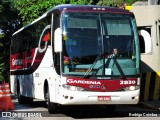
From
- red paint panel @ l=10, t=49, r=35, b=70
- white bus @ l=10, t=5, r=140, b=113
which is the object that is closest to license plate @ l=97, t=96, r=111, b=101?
white bus @ l=10, t=5, r=140, b=113

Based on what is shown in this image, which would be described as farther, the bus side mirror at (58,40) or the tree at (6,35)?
the tree at (6,35)

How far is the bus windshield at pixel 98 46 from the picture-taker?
1352 cm

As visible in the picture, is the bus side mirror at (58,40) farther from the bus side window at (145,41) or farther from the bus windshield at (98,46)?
the bus side window at (145,41)

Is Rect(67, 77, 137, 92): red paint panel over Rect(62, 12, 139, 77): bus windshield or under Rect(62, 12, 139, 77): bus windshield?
under

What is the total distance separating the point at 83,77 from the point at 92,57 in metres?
0.69

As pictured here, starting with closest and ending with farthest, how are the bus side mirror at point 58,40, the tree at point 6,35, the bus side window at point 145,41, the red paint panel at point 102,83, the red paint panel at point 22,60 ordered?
the red paint panel at point 102,83
the bus side mirror at point 58,40
the bus side window at point 145,41
the red paint panel at point 22,60
the tree at point 6,35

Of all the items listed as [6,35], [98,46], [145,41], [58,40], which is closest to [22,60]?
[58,40]

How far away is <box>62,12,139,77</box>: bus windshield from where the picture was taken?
13.5 metres

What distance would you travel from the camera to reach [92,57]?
13578 mm

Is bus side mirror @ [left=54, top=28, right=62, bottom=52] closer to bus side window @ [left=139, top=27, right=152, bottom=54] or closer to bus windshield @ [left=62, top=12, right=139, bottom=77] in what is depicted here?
bus windshield @ [left=62, top=12, right=139, bottom=77]

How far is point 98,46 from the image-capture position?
45.0 feet

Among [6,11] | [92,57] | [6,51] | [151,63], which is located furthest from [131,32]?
[6,51]

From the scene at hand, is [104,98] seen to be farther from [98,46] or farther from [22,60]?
[22,60]

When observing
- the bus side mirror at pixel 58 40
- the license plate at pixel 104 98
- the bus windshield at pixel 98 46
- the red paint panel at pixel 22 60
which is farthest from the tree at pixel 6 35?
the license plate at pixel 104 98
